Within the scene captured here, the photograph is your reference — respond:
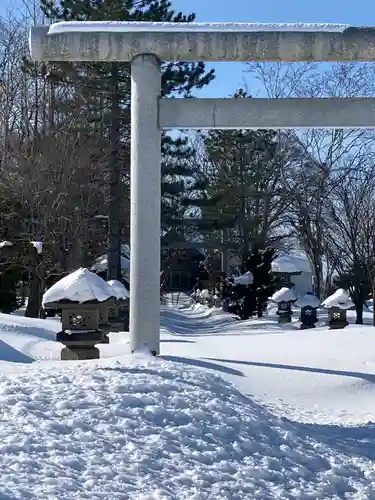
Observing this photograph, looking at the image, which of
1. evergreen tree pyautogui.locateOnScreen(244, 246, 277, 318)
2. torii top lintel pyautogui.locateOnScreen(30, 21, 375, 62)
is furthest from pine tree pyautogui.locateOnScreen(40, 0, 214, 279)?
torii top lintel pyautogui.locateOnScreen(30, 21, 375, 62)

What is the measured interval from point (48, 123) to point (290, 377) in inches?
669

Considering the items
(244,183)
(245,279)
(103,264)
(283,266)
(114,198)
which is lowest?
(245,279)

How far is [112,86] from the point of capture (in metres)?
24.1

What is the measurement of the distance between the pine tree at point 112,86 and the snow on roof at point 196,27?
45.3 feet

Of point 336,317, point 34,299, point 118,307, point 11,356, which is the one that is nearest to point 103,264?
point 34,299

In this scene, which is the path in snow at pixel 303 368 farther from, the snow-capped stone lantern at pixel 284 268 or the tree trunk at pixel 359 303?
the snow-capped stone lantern at pixel 284 268

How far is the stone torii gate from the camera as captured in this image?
9.20 meters

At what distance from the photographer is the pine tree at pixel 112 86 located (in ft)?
77.4

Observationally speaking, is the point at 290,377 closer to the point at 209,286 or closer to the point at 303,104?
the point at 303,104

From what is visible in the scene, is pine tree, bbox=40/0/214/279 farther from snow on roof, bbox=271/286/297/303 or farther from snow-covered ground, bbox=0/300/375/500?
snow-covered ground, bbox=0/300/375/500

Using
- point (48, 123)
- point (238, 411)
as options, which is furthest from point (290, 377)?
point (48, 123)

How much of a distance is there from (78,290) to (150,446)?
18.9 feet

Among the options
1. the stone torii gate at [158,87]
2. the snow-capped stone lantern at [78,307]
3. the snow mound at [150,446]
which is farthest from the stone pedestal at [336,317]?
the snow mound at [150,446]

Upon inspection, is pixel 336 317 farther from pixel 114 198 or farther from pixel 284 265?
pixel 284 265
